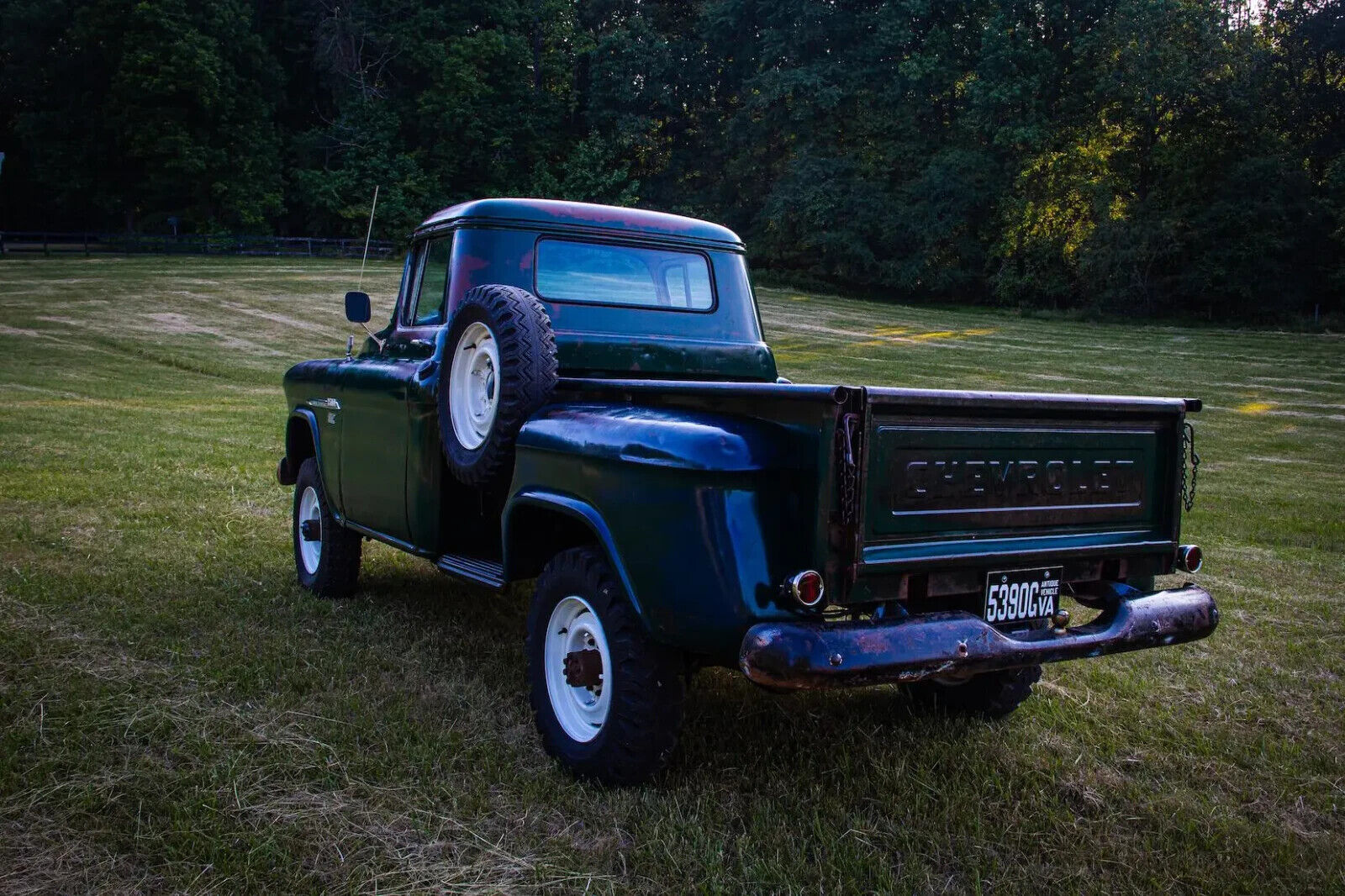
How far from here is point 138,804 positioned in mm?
3361

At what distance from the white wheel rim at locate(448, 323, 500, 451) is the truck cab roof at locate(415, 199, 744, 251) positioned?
0.87m

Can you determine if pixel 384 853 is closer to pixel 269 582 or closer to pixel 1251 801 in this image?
pixel 1251 801

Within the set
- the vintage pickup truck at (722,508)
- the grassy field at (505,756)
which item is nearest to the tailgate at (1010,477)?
the vintage pickup truck at (722,508)

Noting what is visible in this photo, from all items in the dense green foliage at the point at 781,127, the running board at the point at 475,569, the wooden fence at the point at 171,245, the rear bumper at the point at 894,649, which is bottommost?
the running board at the point at 475,569

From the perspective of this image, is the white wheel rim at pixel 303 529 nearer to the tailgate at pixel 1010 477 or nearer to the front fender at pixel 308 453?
the front fender at pixel 308 453

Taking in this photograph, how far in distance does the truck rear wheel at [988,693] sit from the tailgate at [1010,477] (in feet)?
2.66

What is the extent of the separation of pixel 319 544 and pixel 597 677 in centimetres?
306

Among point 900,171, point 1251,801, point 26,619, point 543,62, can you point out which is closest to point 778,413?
point 1251,801

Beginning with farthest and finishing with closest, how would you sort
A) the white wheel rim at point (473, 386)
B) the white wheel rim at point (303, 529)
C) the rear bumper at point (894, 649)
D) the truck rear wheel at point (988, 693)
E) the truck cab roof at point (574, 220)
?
the white wheel rim at point (303, 529), the truck cab roof at point (574, 220), the truck rear wheel at point (988, 693), the white wheel rim at point (473, 386), the rear bumper at point (894, 649)

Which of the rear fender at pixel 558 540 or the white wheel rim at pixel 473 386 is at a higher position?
the white wheel rim at pixel 473 386

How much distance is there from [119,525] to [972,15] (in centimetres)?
4645

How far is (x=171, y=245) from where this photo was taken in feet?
148

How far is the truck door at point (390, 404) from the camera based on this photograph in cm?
486

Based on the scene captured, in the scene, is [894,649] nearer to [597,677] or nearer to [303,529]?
[597,677]
